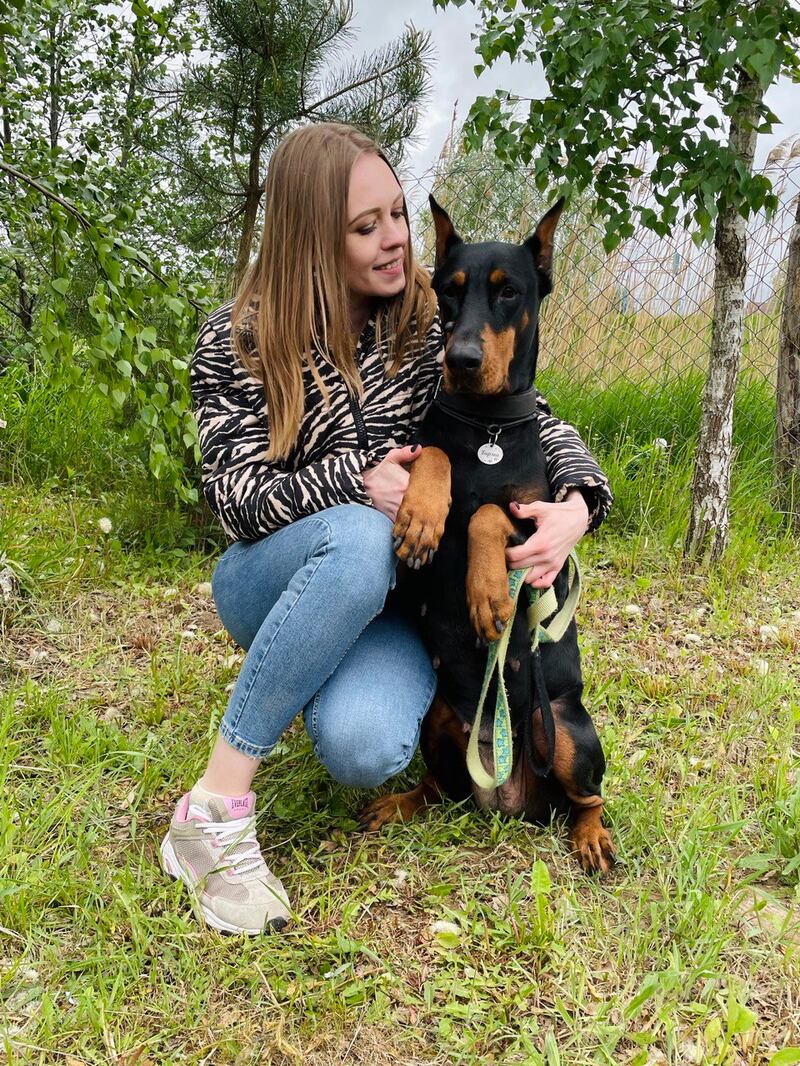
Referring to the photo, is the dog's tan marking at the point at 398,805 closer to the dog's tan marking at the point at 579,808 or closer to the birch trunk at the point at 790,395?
the dog's tan marking at the point at 579,808

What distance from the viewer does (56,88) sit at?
3.73 m

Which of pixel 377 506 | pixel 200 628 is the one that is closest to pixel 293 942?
pixel 377 506

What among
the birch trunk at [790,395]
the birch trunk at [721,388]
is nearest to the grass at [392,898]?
the birch trunk at [721,388]

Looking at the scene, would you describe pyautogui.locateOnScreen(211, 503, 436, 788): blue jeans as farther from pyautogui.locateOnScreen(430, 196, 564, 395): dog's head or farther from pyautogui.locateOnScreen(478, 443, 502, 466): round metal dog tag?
pyautogui.locateOnScreen(430, 196, 564, 395): dog's head

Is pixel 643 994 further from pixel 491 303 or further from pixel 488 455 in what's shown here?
pixel 491 303

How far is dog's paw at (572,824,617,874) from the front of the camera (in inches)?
76.4

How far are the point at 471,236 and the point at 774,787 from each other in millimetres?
3693

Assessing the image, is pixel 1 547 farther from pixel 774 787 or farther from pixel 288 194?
pixel 774 787

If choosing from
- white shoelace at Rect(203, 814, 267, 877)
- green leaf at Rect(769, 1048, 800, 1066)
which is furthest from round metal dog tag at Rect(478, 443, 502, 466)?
green leaf at Rect(769, 1048, 800, 1066)

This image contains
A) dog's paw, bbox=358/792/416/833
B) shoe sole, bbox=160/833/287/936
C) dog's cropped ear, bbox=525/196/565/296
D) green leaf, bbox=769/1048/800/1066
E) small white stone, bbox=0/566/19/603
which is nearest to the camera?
green leaf, bbox=769/1048/800/1066

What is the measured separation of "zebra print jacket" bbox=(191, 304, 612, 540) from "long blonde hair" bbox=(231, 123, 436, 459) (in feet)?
0.13

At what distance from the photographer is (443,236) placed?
2037 mm

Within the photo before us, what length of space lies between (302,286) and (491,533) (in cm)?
76

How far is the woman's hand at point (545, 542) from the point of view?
186cm
